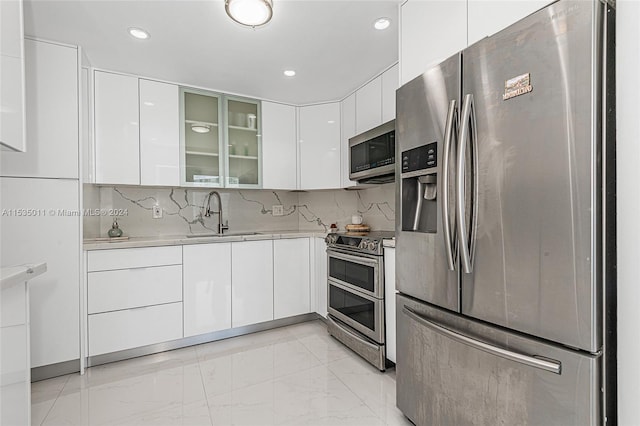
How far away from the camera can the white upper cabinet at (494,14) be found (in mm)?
1189

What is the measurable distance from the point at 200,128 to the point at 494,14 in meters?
2.55

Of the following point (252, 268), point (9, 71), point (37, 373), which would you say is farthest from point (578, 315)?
point (37, 373)

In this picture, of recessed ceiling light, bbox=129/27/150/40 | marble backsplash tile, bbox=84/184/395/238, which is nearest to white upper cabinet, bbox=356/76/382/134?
marble backsplash tile, bbox=84/184/395/238

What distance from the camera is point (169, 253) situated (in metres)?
2.60

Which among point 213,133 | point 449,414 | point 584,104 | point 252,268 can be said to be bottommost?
point 449,414

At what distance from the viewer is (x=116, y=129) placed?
265 cm

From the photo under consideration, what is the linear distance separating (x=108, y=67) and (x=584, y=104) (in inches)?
122

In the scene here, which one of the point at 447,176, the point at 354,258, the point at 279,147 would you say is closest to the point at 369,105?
the point at 279,147

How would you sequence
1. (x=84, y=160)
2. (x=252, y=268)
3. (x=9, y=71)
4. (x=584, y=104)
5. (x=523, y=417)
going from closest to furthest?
1. (x=584, y=104)
2. (x=523, y=417)
3. (x=9, y=71)
4. (x=84, y=160)
5. (x=252, y=268)

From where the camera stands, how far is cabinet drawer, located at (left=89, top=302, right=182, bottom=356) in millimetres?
2355

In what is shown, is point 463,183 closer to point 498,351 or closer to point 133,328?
point 498,351

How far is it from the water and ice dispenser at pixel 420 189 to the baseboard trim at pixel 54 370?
97.4 inches

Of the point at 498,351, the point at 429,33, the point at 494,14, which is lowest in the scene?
the point at 498,351

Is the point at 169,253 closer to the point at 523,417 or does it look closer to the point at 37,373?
the point at 37,373
